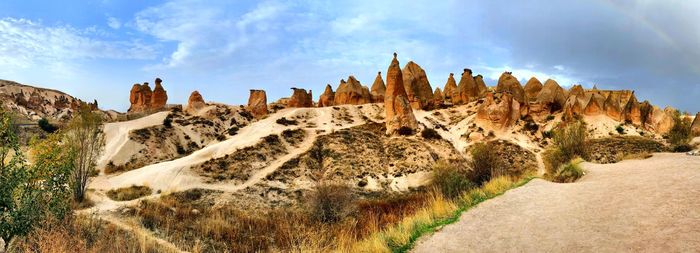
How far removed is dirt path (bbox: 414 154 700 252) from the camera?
274 inches

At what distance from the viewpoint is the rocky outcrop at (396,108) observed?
49.6m

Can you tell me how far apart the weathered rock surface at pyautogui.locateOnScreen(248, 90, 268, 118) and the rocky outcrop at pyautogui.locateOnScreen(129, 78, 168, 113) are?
12880mm

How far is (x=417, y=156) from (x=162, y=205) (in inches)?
955

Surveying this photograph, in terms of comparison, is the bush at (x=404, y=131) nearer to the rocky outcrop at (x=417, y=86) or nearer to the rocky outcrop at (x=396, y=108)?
the rocky outcrop at (x=396, y=108)

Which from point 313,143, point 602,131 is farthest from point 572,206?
point 602,131

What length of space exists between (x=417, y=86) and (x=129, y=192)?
141 ft

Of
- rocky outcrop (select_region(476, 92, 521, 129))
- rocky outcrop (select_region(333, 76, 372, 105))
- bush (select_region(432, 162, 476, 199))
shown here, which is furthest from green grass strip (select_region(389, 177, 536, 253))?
rocky outcrop (select_region(333, 76, 372, 105))

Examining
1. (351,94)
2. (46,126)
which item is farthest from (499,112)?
(46,126)

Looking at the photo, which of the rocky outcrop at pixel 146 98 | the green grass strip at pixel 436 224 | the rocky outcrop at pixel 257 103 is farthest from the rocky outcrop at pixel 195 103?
the green grass strip at pixel 436 224

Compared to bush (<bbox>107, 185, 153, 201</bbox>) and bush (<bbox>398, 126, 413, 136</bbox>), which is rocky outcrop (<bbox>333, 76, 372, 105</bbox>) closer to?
bush (<bbox>398, 126, 413, 136</bbox>)

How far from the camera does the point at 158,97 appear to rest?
67562 mm

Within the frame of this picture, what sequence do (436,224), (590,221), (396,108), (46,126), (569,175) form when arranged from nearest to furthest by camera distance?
(590,221) < (436,224) < (569,175) < (396,108) < (46,126)

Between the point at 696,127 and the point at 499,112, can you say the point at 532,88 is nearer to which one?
the point at 499,112

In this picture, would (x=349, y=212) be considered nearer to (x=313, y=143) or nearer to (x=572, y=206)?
(x=572, y=206)
